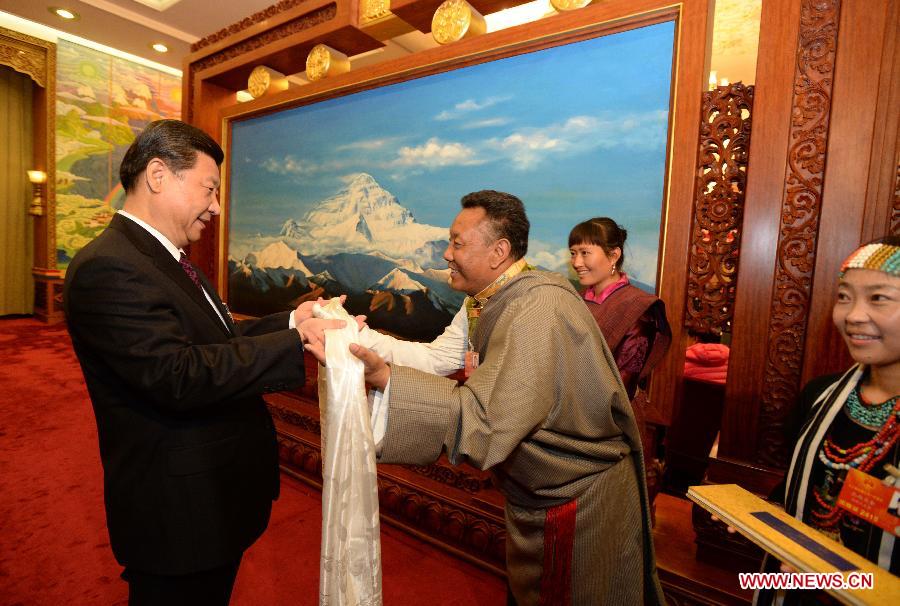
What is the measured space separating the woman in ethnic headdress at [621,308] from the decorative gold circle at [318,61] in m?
2.56

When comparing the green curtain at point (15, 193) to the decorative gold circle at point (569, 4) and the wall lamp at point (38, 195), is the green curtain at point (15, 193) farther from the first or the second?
the decorative gold circle at point (569, 4)

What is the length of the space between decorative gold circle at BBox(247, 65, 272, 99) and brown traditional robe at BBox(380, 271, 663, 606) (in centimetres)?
388

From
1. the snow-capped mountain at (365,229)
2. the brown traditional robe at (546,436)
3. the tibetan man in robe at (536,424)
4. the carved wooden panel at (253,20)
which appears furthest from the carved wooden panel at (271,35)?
the brown traditional robe at (546,436)

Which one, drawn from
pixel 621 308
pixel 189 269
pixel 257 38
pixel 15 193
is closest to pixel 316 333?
pixel 189 269

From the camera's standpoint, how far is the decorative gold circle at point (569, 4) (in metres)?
2.54

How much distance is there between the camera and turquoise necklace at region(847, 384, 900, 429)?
3.64 ft

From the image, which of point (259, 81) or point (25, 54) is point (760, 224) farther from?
point (25, 54)

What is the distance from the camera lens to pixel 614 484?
135cm

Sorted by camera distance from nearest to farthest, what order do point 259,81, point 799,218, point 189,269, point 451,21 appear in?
1. point 189,269
2. point 799,218
3. point 451,21
4. point 259,81

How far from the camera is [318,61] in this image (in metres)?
3.74

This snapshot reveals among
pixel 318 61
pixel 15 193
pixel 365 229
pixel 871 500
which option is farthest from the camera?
pixel 15 193

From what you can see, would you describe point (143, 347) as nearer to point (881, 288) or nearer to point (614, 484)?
point (614, 484)

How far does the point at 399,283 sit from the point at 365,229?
1.81ft

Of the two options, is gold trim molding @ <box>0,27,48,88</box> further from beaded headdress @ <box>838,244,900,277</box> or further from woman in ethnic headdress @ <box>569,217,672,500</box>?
beaded headdress @ <box>838,244,900,277</box>
